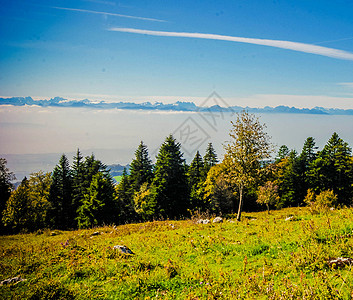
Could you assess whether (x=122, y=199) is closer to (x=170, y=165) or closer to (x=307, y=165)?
(x=170, y=165)

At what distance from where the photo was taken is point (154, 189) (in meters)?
44.4

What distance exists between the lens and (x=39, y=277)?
9625mm

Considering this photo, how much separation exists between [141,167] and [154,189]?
1021cm

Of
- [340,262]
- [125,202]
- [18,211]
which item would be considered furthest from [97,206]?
[340,262]

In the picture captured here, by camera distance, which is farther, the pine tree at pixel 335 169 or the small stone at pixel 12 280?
the pine tree at pixel 335 169

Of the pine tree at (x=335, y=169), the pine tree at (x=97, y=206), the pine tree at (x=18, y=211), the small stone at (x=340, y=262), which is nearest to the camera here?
the small stone at (x=340, y=262)

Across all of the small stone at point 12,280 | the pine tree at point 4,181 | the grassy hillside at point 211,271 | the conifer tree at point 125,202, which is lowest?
the conifer tree at point 125,202

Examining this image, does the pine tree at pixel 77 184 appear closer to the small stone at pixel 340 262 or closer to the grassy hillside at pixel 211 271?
the grassy hillside at pixel 211 271

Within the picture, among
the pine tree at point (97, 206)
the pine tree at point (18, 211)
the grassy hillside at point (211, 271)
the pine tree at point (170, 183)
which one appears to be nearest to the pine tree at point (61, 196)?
the pine tree at point (18, 211)

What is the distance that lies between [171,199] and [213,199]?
1089 centimetres

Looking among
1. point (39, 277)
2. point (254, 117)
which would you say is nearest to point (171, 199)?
point (254, 117)

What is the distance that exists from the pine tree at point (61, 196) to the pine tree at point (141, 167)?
16.9m

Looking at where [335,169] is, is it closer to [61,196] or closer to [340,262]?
[340,262]

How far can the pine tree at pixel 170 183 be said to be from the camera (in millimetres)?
45062
